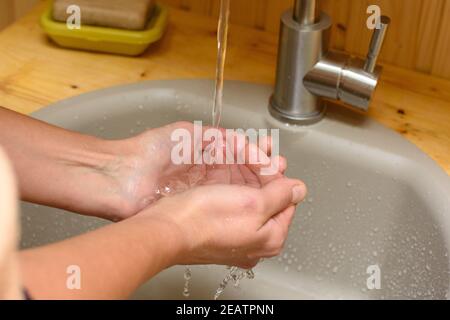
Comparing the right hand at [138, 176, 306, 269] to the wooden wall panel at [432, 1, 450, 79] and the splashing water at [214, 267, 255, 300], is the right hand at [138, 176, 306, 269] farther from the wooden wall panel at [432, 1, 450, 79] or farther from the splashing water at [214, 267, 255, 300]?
the wooden wall panel at [432, 1, 450, 79]

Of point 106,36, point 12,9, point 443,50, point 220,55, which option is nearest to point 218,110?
point 220,55

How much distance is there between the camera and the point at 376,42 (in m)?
0.78

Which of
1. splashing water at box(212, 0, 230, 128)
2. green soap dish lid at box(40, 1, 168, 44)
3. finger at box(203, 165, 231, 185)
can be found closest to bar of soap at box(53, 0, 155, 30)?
green soap dish lid at box(40, 1, 168, 44)

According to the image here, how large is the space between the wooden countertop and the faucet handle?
10cm

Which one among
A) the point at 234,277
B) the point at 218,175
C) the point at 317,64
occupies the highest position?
the point at 317,64

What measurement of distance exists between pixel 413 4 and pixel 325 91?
18 cm

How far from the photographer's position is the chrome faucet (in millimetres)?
786

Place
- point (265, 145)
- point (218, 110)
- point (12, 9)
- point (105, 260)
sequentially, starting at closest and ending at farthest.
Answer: point (105, 260) → point (265, 145) → point (218, 110) → point (12, 9)

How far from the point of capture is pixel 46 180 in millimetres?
697

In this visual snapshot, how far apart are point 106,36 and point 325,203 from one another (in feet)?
1.17

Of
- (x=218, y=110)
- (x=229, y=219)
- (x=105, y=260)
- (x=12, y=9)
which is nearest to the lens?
(x=105, y=260)

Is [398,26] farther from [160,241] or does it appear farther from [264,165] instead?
[160,241]
